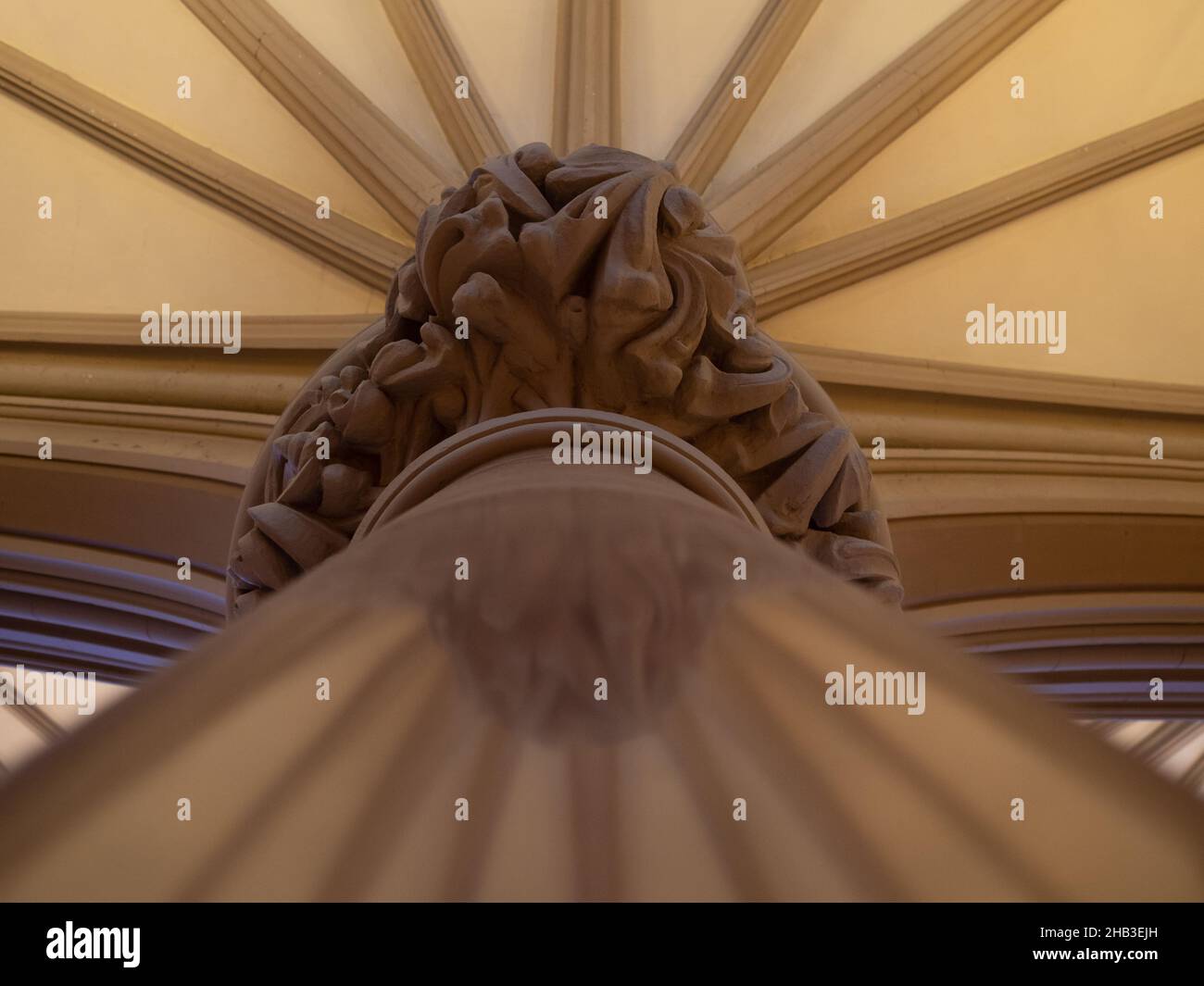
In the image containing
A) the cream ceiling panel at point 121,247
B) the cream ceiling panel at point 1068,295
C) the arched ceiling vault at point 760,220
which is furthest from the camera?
the cream ceiling panel at point 1068,295

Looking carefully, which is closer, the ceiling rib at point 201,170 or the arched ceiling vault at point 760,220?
the arched ceiling vault at point 760,220

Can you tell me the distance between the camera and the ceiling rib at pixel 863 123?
4.41 metres

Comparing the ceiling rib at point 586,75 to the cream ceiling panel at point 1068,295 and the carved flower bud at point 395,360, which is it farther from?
the carved flower bud at point 395,360

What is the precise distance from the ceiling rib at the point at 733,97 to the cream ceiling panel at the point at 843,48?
64 millimetres

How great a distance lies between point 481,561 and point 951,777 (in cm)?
40

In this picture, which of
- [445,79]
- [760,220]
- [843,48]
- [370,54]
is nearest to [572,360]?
[760,220]

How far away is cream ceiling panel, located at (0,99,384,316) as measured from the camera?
14.3 ft

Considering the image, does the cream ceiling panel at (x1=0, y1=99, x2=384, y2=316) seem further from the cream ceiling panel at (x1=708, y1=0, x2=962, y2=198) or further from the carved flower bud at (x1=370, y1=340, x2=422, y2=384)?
the carved flower bud at (x1=370, y1=340, x2=422, y2=384)

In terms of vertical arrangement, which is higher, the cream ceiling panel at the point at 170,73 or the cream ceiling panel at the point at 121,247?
the cream ceiling panel at the point at 170,73

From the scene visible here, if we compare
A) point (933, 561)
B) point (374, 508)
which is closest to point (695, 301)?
point (374, 508)

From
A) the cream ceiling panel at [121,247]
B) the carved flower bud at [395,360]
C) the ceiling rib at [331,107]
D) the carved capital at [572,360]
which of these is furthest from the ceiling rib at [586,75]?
the carved flower bud at [395,360]

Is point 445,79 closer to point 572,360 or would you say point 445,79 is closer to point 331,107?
point 331,107

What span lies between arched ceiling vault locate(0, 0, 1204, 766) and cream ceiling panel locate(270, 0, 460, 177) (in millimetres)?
13

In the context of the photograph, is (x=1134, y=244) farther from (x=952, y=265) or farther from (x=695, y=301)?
(x=695, y=301)
